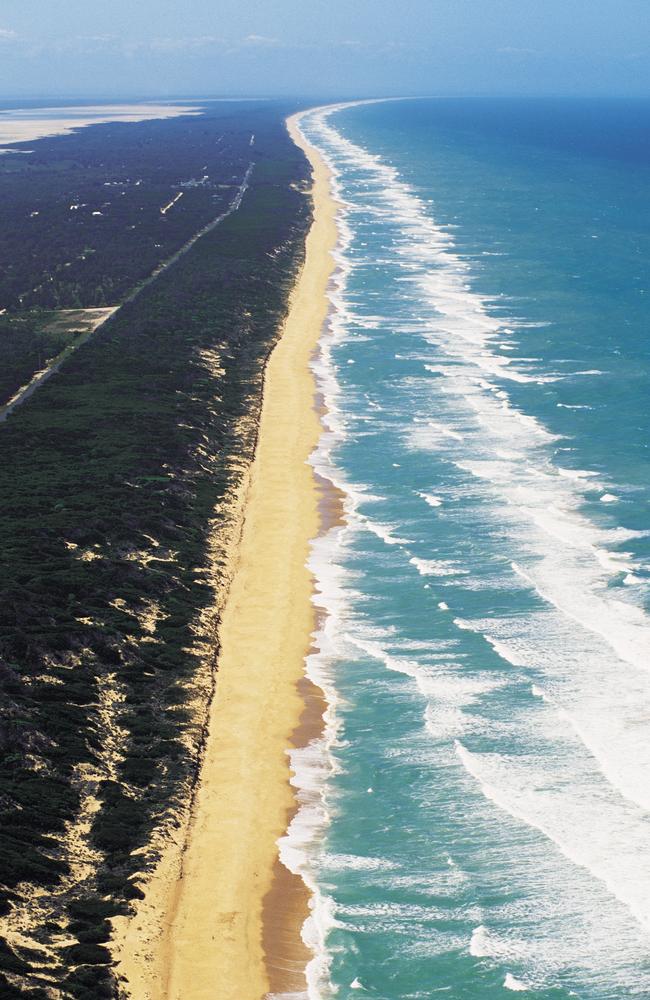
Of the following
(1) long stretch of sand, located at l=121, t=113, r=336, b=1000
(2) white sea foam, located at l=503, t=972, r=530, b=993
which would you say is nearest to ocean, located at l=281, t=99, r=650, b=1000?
(2) white sea foam, located at l=503, t=972, r=530, b=993

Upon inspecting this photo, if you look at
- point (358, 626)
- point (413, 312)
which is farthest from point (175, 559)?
point (413, 312)

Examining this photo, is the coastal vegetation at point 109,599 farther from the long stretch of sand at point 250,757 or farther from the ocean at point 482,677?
the ocean at point 482,677

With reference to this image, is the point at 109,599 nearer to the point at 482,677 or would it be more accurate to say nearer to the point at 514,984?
the point at 482,677

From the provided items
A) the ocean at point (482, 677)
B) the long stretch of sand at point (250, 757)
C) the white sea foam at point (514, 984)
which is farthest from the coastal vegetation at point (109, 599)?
the white sea foam at point (514, 984)

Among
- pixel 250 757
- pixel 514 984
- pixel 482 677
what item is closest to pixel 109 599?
pixel 250 757

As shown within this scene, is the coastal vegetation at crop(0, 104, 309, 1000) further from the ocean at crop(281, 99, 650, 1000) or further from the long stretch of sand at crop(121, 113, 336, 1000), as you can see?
the ocean at crop(281, 99, 650, 1000)

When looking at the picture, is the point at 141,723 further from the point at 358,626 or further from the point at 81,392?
the point at 81,392
